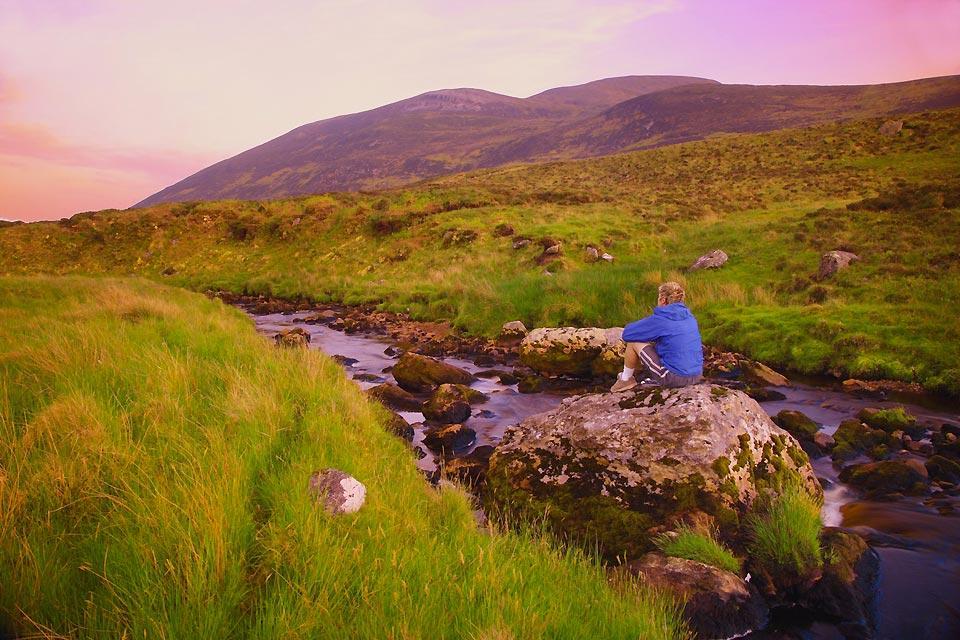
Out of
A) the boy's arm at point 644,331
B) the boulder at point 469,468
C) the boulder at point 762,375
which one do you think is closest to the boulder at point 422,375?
the boulder at point 469,468

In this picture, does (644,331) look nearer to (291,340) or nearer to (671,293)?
(671,293)

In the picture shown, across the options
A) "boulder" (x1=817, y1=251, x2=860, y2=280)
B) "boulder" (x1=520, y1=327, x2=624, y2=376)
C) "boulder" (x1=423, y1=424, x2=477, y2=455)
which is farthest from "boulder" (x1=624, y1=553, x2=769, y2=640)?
"boulder" (x1=817, y1=251, x2=860, y2=280)

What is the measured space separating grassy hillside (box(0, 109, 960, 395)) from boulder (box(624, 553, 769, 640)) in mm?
9381

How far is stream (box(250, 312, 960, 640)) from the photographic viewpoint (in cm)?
480

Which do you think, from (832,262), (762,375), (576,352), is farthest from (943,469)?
(832,262)

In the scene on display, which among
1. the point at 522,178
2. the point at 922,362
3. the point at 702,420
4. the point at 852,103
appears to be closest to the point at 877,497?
the point at 702,420

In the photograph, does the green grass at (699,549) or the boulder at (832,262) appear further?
the boulder at (832,262)

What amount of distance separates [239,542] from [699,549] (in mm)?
4093

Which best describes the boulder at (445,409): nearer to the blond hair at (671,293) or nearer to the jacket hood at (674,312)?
the jacket hood at (674,312)

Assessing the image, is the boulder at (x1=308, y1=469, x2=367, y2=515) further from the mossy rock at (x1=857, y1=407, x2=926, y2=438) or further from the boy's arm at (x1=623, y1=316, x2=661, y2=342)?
the mossy rock at (x1=857, y1=407, x2=926, y2=438)

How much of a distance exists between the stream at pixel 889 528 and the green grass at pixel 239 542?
A: 241 cm

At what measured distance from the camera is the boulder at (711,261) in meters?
20.8

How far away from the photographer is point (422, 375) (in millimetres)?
12578

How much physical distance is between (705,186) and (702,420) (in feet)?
152
